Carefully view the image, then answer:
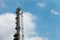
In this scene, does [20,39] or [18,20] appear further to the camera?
[18,20]

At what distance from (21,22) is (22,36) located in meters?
7.76

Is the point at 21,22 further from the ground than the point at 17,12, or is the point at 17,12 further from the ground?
the point at 17,12

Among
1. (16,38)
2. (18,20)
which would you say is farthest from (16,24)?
(16,38)

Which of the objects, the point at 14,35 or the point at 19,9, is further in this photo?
the point at 19,9

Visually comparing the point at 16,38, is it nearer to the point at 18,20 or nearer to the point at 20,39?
the point at 20,39

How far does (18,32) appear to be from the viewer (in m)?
85.1

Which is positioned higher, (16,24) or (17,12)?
(17,12)

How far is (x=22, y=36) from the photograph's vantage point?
85.4 m

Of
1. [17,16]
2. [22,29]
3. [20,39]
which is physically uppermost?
[17,16]

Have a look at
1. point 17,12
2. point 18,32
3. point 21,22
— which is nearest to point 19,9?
point 17,12

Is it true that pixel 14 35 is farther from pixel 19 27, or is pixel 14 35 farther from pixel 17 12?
pixel 17 12

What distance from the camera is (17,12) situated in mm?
91500

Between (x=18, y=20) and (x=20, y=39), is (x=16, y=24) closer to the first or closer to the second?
(x=18, y=20)

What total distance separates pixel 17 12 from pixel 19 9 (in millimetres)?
2706
